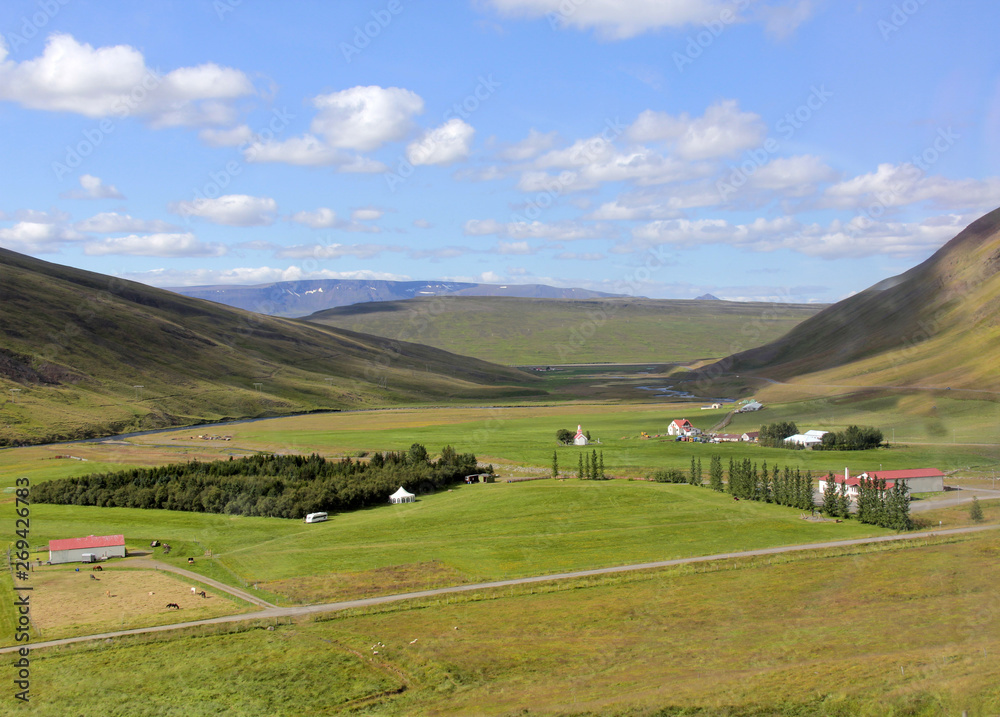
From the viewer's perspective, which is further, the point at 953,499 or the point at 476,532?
the point at 953,499

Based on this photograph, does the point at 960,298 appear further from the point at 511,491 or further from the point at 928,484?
the point at 511,491

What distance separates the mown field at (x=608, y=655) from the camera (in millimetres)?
31078

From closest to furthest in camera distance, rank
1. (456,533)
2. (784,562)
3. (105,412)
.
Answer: (784,562) < (456,533) < (105,412)

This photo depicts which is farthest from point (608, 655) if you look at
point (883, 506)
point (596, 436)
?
point (596, 436)

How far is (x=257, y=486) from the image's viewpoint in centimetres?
7681

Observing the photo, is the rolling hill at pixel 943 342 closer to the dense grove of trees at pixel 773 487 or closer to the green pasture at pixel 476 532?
the dense grove of trees at pixel 773 487

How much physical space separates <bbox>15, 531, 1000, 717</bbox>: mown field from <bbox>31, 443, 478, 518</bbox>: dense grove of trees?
32.6 m

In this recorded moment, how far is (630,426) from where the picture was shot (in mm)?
141500

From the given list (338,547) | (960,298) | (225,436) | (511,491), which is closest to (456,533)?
(338,547)

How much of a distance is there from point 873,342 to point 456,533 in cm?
16349

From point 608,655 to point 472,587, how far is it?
13.4m

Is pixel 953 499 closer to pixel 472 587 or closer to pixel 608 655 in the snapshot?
pixel 472 587

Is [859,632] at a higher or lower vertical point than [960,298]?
lower

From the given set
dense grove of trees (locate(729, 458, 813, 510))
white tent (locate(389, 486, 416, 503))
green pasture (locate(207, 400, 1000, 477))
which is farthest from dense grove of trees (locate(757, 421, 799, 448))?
white tent (locate(389, 486, 416, 503))
